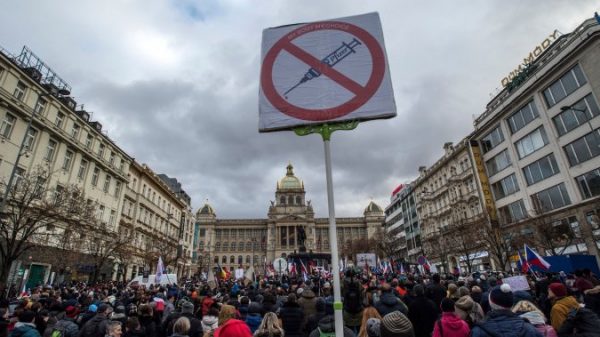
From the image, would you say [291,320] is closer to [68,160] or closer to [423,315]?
[423,315]

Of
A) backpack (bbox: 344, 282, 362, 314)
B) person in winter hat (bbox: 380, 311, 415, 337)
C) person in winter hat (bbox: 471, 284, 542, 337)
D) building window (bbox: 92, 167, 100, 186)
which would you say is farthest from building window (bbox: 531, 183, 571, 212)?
building window (bbox: 92, 167, 100, 186)

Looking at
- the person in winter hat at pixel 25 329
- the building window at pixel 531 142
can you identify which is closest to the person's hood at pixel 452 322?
the person in winter hat at pixel 25 329

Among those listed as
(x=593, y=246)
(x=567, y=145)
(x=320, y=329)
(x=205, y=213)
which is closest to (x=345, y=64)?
(x=320, y=329)

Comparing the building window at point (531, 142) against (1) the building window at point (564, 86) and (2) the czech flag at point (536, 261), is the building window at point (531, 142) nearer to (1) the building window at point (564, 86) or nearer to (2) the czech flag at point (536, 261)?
(1) the building window at point (564, 86)

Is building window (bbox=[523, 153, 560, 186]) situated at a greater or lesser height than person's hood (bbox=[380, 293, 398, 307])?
greater

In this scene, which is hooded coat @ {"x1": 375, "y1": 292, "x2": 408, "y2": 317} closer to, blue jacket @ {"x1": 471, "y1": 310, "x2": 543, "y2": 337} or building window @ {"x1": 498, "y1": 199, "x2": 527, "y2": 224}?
blue jacket @ {"x1": 471, "y1": 310, "x2": 543, "y2": 337}

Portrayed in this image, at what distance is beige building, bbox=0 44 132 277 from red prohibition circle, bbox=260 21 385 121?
24.1 m

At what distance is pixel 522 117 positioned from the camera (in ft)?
124

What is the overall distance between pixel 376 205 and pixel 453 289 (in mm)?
124422

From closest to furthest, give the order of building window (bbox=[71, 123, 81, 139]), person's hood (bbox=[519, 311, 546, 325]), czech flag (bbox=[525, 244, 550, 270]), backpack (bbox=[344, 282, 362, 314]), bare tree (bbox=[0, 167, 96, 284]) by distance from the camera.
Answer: person's hood (bbox=[519, 311, 546, 325])
backpack (bbox=[344, 282, 362, 314])
czech flag (bbox=[525, 244, 550, 270])
bare tree (bbox=[0, 167, 96, 284])
building window (bbox=[71, 123, 81, 139])

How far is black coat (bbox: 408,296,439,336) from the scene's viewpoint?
6.36 meters

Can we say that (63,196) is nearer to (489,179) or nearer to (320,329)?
(320,329)

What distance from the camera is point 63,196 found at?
24094 mm

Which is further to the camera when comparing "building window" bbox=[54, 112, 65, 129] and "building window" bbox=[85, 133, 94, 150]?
"building window" bbox=[85, 133, 94, 150]
